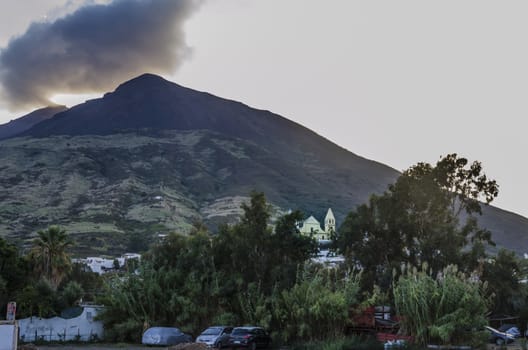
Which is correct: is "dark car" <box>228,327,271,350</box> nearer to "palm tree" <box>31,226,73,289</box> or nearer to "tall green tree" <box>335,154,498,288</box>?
"tall green tree" <box>335,154,498,288</box>

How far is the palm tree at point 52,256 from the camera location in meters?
→ 50.0

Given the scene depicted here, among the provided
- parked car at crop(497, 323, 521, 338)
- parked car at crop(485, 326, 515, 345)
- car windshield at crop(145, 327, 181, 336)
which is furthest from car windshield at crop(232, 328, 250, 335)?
parked car at crop(497, 323, 521, 338)

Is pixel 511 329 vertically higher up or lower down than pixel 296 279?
lower down

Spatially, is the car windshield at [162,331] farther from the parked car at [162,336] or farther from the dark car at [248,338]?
the dark car at [248,338]

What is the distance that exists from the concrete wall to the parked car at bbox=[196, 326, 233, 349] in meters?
9.38

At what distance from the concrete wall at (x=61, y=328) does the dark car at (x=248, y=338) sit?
11130 mm

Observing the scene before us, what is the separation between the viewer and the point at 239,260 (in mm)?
37875

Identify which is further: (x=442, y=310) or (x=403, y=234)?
(x=403, y=234)

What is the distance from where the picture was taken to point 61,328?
3681 centimetres

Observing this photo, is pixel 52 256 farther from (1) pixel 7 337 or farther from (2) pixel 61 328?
(1) pixel 7 337

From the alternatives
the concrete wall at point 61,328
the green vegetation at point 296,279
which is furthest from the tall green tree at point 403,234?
the concrete wall at point 61,328

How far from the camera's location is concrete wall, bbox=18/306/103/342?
36219 millimetres

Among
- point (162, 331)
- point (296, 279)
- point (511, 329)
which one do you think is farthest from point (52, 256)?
point (511, 329)

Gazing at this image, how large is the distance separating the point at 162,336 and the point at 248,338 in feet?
19.3
